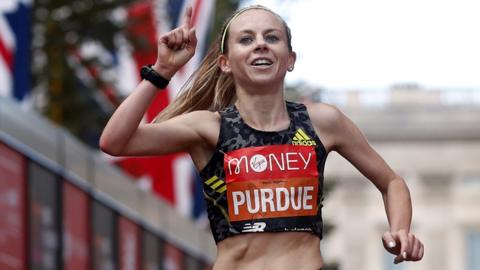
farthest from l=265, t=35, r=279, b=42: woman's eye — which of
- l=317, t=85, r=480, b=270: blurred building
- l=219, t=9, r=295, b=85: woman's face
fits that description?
l=317, t=85, r=480, b=270: blurred building

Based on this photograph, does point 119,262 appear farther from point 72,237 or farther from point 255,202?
point 255,202

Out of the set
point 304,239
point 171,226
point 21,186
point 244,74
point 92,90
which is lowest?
point 171,226

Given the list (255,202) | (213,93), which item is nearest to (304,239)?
(255,202)

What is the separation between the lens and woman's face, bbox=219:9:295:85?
26.9 ft

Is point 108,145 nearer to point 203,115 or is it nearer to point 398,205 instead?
point 203,115

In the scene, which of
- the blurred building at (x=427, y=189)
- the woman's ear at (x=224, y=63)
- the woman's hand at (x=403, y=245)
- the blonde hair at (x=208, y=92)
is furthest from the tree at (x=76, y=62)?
the blurred building at (x=427, y=189)

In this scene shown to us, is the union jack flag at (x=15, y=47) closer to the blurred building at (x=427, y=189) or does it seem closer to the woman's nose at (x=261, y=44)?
the woman's nose at (x=261, y=44)

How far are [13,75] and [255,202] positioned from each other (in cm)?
1326

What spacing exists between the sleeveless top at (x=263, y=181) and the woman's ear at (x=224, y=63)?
0.25 m

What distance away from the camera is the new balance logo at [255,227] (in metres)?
8.12

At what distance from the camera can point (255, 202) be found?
8133mm

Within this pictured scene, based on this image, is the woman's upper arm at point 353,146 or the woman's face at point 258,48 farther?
the woman's upper arm at point 353,146

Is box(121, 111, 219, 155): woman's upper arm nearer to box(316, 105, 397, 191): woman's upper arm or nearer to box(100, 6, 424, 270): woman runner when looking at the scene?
box(100, 6, 424, 270): woman runner

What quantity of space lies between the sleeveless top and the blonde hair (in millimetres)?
306
